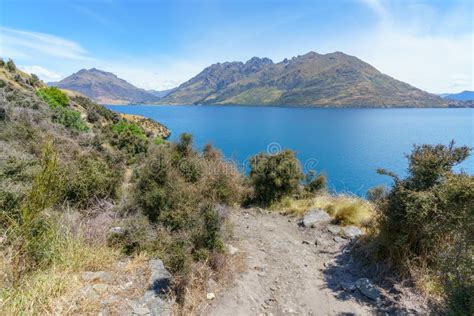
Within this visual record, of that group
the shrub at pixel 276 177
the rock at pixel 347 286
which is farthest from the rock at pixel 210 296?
the shrub at pixel 276 177

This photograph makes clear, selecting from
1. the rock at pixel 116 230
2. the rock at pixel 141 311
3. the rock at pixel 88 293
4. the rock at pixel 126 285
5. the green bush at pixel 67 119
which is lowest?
the rock at pixel 141 311

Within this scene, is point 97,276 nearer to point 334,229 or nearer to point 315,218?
point 334,229

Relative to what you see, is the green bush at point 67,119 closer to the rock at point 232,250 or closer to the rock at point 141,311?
the rock at point 232,250

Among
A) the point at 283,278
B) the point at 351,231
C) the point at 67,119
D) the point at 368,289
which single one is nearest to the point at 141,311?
the point at 283,278

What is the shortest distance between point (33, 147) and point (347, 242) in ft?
35.8

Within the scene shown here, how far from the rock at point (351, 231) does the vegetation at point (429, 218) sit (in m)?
1.68

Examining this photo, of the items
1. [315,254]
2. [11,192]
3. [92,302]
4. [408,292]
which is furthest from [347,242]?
[11,192]

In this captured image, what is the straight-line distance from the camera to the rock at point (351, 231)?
277 inches

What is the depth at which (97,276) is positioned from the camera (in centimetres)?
399

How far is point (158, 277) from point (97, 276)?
0.93 m

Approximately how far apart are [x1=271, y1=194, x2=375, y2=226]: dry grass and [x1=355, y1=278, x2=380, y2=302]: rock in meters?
2.37

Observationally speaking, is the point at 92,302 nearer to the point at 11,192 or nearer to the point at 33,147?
the point at 11,192

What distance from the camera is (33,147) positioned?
9219mm

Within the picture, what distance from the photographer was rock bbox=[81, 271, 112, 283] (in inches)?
154
